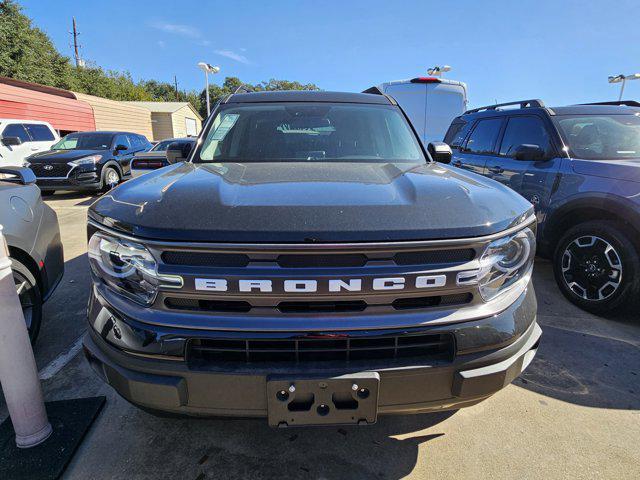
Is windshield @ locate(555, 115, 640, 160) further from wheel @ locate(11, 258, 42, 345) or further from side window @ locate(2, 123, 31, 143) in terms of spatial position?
side window @ locate(2, 123, 31, 143)

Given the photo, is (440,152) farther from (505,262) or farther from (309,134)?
(505,262)

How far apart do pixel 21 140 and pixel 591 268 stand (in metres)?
13.7

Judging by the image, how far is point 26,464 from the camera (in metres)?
1.92

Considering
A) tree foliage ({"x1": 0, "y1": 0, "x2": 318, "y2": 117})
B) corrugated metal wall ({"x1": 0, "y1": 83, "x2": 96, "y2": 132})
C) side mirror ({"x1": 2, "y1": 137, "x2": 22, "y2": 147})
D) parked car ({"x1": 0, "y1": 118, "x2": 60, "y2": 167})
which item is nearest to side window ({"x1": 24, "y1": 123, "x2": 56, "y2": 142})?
parked car ({"x1": 0, "y1": 118, "x2": 60, "y2": 167})

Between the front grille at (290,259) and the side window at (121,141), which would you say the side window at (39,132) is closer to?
the side window at (121,141)

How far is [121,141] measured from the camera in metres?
11.8

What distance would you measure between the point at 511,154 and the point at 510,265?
3813mm

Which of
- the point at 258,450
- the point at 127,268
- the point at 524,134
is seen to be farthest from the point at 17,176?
the point at 524,134

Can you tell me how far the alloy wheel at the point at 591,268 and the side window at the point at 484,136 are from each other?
6.51 feet

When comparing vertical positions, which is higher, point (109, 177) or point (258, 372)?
point (258, 372)

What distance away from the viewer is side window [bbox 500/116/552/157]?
444cm

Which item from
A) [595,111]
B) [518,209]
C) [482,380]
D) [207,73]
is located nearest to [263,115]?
[518,209]

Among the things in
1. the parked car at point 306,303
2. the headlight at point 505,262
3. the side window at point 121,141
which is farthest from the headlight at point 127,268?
Answer: the side window at point 121,141

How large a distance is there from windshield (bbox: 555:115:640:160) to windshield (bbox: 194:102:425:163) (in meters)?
2.43
